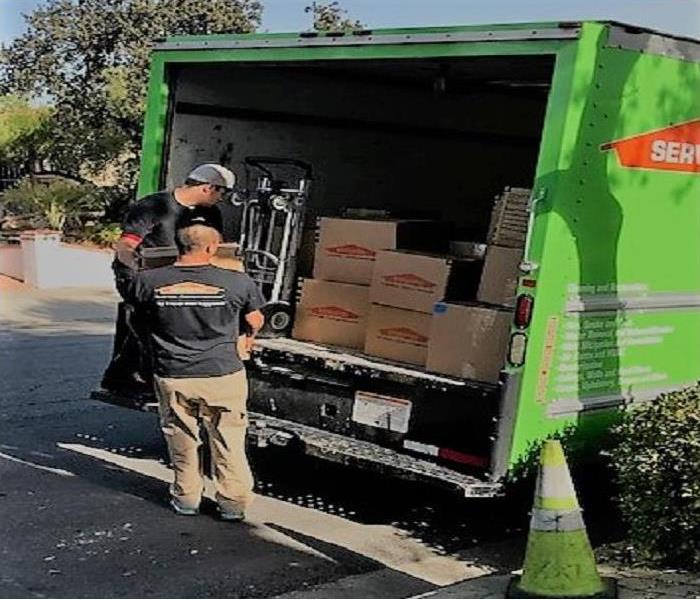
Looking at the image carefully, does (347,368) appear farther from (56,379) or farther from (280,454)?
(56,379)

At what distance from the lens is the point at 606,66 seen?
19.0 feet

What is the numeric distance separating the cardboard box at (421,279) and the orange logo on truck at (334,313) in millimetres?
270

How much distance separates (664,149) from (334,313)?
2.20 m

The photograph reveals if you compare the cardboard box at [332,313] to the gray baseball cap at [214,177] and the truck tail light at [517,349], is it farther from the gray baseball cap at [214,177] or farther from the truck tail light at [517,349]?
the truck tail light at [517,349]

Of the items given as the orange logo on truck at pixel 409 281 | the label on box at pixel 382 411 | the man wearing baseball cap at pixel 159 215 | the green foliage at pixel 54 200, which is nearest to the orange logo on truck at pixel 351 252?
the orange logo on truck at pixel 409 281

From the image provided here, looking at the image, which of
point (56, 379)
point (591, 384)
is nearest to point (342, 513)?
point (591, 384)

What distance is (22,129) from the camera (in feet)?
80.0

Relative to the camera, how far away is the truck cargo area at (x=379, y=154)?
6355 mm

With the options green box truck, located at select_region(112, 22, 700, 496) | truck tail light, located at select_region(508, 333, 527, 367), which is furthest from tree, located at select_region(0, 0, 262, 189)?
truck tail light, located at select_region(508, 333, 527, 367)

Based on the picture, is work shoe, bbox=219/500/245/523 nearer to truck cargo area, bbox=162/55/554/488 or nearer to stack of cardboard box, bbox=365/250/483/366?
truck cargo area, bbox=162/55/554/488

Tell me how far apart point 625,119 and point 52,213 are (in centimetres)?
1808

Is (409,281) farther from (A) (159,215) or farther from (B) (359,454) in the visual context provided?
(A) (159,215)

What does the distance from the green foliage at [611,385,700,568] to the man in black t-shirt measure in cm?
197

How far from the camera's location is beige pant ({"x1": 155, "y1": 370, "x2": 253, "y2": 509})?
6340 mm
